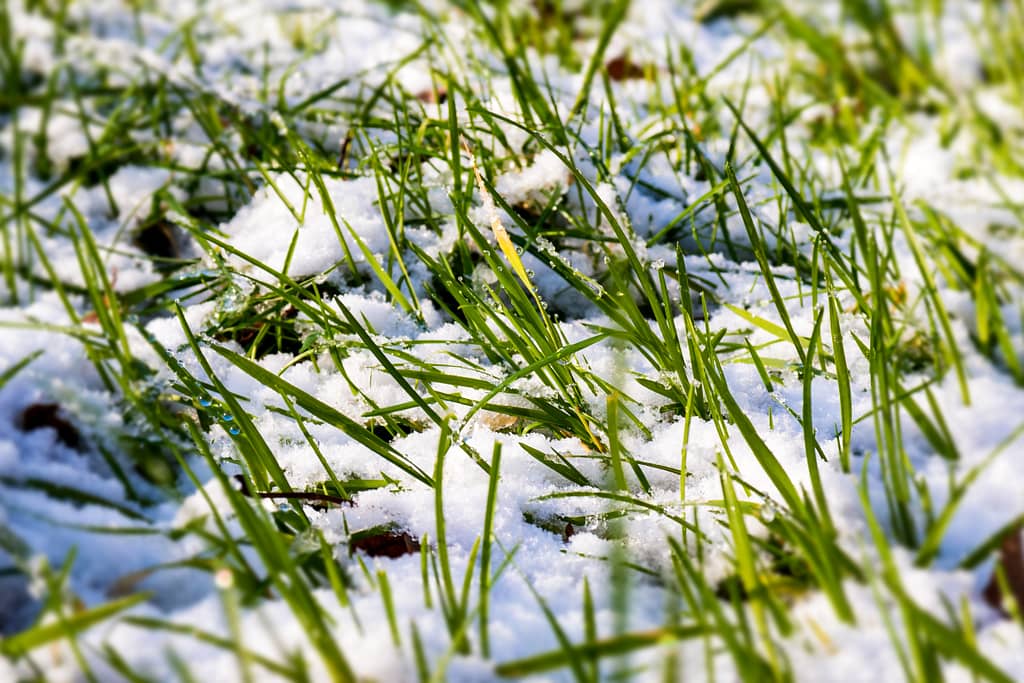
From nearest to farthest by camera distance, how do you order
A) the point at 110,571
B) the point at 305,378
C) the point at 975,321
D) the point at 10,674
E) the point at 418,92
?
the point at 10,674
the point at 110,571
the point at 305,378
the point at 975,321
the point at 418,92

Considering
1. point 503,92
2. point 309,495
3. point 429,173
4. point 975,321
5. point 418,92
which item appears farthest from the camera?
point 418,92

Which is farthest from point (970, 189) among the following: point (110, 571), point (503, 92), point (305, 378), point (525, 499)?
point (110, 571)

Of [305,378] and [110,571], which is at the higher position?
[305,378]

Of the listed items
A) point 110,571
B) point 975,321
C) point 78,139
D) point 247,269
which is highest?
point 78,139

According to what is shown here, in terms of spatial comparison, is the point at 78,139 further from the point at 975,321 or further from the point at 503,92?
the point at 975,321

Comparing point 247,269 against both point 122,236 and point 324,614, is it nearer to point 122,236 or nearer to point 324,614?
point 122,236

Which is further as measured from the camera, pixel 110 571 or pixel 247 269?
pixel 247 269

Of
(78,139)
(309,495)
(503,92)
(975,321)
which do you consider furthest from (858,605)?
(78,139)
